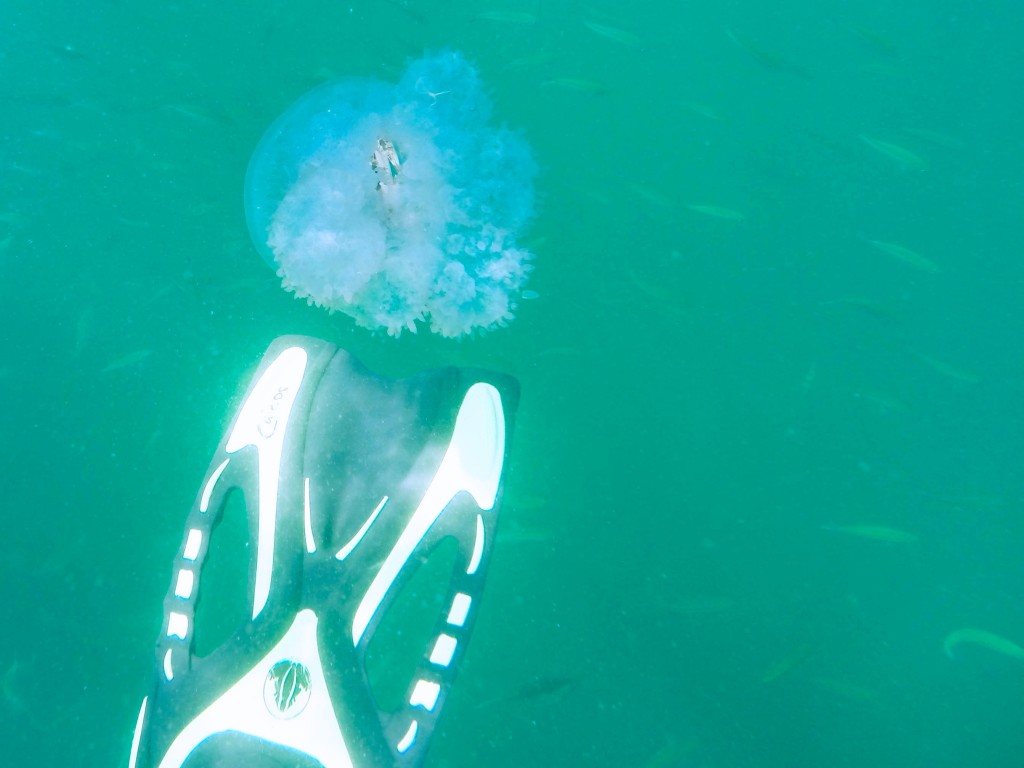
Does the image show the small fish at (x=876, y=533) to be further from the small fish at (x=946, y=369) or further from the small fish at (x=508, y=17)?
the small fish at (x=508, y=17)

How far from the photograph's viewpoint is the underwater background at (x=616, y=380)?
13.9ft

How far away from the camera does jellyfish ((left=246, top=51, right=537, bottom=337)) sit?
3.00m

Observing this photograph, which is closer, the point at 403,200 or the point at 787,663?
the point at 403,200

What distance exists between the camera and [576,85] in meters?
4.04

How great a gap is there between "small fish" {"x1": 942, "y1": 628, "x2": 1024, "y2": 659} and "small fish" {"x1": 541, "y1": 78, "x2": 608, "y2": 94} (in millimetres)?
4569

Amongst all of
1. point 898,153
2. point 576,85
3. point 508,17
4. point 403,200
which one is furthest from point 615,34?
point 403,200

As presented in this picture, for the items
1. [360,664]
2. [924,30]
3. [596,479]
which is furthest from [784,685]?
[924,30]

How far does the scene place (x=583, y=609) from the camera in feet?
14.2

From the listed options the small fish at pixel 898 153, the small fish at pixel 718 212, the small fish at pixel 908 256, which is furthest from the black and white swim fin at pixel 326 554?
the small fish at pixel 898 153

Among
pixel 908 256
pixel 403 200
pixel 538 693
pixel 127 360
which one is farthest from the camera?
pixel 127 360

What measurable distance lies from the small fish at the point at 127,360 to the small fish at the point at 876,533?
4.94 metres

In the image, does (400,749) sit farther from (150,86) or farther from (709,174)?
(150,86)

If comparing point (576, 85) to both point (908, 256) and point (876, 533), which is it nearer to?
point (908, 256)

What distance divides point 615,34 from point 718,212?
1.41 metres
